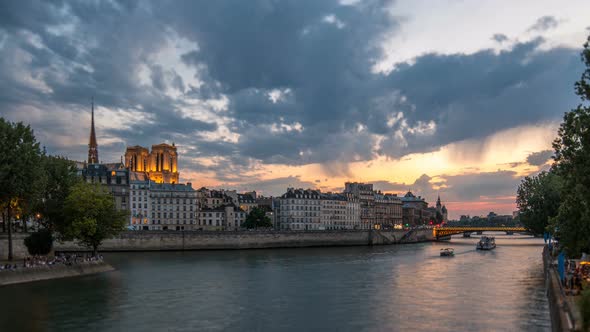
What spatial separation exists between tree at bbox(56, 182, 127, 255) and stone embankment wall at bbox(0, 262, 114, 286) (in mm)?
3590

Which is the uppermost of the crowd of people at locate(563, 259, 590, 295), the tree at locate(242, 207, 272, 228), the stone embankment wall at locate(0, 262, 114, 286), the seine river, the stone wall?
the tree at locate(242, 207, 272, 228)

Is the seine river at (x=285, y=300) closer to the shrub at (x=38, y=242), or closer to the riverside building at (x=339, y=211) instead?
the shrub at (x=38, y=242)

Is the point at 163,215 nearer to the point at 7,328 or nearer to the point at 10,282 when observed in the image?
the point at 10,282

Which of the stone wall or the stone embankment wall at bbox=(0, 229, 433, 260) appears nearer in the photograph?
the stone wall

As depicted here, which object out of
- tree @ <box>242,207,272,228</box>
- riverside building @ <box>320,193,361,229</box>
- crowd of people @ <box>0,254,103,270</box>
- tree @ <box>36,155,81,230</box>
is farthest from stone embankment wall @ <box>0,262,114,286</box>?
riverside building @ <box>320,193,361,229</box>

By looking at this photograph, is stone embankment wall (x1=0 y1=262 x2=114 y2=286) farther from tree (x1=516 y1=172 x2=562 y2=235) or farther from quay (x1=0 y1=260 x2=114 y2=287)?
tree (x1=516 y1=172 x2=562 y2=235)

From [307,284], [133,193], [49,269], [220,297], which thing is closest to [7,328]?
[220,297]

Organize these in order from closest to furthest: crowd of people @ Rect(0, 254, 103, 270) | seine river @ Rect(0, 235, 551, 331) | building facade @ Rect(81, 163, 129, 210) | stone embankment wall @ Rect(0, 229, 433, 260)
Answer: seine river @ Rect(0, 235, 551, 331), crowd of people @ Rect(0, 254, 103, 270), stone embankment wall @ Rect(0, 229, 433, 260), building facade @ Rect(81, 163, 129, 210)

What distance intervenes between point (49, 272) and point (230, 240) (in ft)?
195

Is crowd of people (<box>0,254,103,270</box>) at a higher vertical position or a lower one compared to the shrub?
lower

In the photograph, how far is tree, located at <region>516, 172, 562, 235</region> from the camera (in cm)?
7562

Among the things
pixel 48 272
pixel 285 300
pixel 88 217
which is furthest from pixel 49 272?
→ pixel 285 300

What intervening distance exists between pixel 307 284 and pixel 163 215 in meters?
96.1

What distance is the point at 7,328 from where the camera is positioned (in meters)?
34.0
